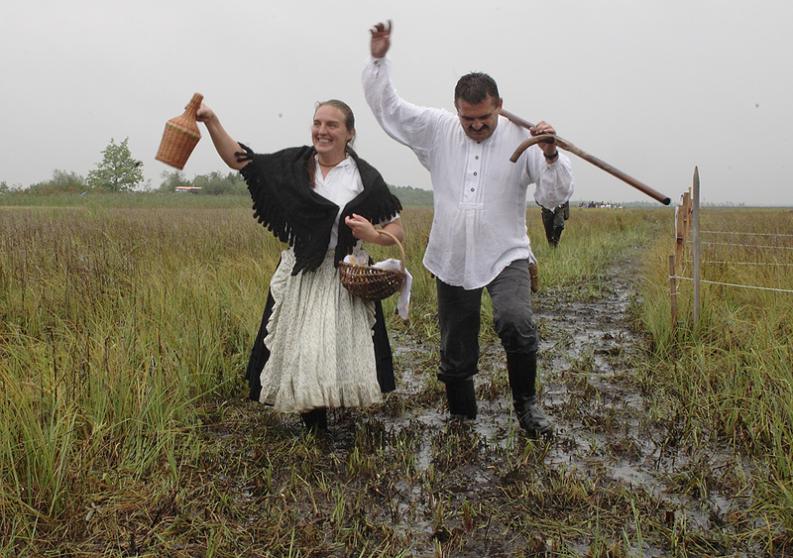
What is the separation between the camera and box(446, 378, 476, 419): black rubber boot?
12.3ft

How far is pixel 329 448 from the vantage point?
130 inches

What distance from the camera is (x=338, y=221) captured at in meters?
3.31

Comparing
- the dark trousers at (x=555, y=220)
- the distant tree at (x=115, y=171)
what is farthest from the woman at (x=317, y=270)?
the distant tree at (x=115, y=171)

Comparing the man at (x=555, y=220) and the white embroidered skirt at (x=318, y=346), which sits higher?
the man at (x=555, y=220)

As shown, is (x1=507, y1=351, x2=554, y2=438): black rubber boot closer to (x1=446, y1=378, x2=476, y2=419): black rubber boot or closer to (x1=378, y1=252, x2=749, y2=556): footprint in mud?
(x1=378, y1=252, x2=749, y2=556): footprint in mud

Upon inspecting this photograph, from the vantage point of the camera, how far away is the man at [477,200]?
3.34 metres

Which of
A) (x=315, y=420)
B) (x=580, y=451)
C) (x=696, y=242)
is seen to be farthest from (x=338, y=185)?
(x=696, y=242)

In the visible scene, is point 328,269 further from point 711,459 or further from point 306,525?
point 711,459

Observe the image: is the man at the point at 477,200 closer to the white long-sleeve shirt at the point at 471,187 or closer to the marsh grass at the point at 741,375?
the white long-sleeve shirt at the point at 471,187

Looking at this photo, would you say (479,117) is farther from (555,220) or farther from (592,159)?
(555,220)

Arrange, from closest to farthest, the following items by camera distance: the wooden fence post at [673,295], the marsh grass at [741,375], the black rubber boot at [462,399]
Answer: the marsh grass at [741,375]
the black rubber boot at [462,399]
the wooden fence post at [673,295]

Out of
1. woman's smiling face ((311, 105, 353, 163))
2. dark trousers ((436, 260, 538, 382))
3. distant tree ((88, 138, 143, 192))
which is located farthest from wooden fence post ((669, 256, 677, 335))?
distant tree ((88, 138, 143, 192))

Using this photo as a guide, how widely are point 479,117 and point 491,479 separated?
1744 mm

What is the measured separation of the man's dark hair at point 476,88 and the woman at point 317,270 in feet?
1.93
